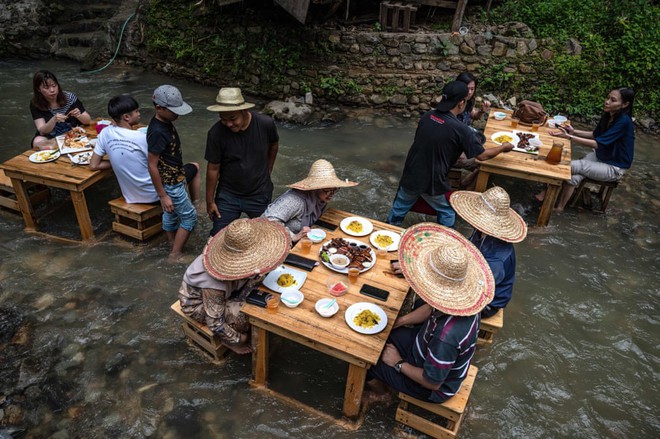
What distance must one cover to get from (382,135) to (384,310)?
6069mm

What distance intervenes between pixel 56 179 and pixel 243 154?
2.53m

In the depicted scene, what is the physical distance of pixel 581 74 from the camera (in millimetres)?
9914

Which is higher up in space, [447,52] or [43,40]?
[447,52]

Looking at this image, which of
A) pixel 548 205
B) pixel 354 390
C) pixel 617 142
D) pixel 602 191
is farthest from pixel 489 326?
pixel 602 191

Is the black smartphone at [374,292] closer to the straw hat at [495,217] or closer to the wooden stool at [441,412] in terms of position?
the wooden stool at [441,412]

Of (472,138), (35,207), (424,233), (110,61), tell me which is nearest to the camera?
(424,233)

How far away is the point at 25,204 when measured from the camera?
5984 mm

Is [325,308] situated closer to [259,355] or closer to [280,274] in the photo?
[280,274]

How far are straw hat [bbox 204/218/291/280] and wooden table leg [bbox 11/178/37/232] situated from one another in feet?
12.2

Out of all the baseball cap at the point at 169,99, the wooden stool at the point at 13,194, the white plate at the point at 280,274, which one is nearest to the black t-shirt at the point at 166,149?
the baseball cap at the point at 169,99

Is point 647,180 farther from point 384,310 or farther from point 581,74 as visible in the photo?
point 384,310

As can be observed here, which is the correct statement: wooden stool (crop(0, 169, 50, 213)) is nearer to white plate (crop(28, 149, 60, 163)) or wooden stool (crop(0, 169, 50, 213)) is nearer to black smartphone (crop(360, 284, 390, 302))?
white plate (crop(28, 149, 60, 163))

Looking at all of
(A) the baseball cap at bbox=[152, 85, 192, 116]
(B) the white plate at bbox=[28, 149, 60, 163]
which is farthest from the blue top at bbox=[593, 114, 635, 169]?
(B) the white plate at bbox=[28, 149, 60, 163]

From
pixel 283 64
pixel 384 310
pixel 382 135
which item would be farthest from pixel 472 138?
pixel 283 64
